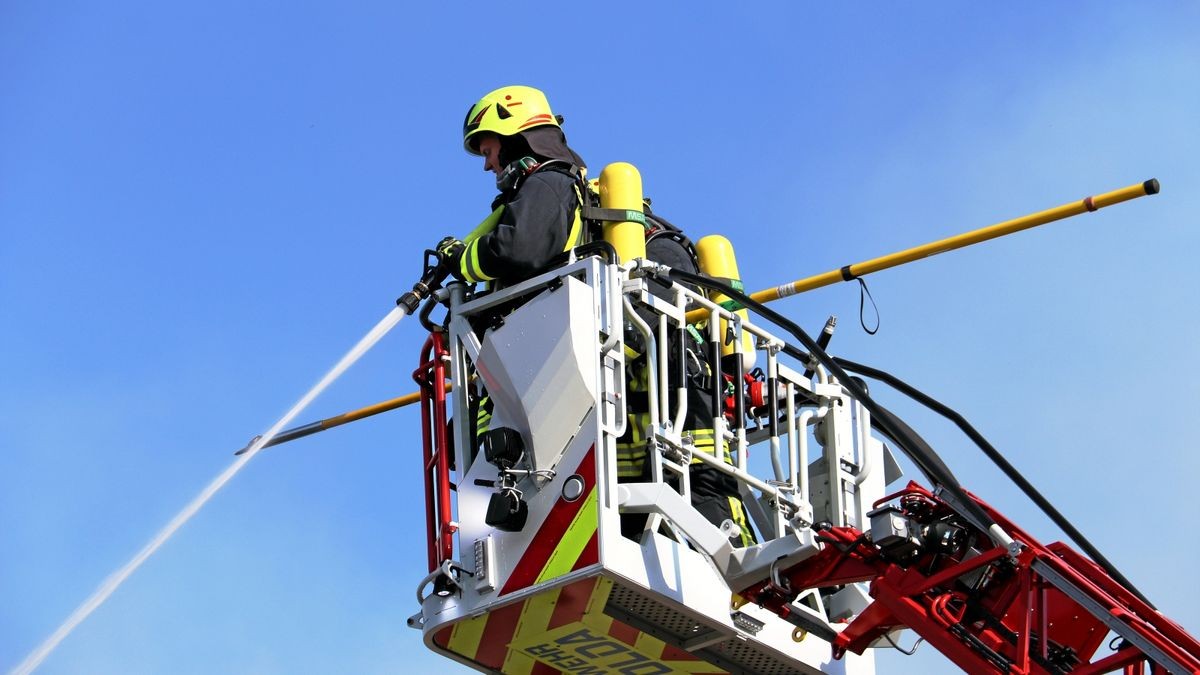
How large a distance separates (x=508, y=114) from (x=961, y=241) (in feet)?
9.89

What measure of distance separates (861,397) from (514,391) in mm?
1938

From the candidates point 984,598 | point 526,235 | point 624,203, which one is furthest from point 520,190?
point 984,598

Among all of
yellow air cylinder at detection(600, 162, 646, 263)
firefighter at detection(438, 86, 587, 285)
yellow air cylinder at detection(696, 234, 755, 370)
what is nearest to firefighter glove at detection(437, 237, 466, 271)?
firefighter at detection(438, 86, 587, 285)

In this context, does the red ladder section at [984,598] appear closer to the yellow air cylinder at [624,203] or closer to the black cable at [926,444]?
the black cable at [926,444]

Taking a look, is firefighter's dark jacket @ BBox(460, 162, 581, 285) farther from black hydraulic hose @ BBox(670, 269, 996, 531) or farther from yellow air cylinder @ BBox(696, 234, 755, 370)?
yellow air cylinder @ BBox(696, 234, 755, 370)

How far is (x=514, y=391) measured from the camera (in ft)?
39.0

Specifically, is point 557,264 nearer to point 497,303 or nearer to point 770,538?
point 497,303

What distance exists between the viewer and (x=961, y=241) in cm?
1361

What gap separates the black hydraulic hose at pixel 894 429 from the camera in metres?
11.3

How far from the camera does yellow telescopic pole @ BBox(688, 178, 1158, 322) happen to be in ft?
42.2

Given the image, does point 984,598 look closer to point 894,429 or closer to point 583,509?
point 894,429

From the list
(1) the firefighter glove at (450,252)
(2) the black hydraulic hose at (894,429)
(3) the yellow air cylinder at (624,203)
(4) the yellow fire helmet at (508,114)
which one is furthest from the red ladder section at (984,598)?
(4) the yellow fire helmet at (508,114)

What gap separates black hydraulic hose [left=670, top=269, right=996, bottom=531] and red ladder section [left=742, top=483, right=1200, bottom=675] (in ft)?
0.35

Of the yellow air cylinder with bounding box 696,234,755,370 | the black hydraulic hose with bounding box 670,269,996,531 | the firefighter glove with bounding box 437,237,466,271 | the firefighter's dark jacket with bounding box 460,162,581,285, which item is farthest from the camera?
the yellow air cylinder with bounding box 696,234,755,370
